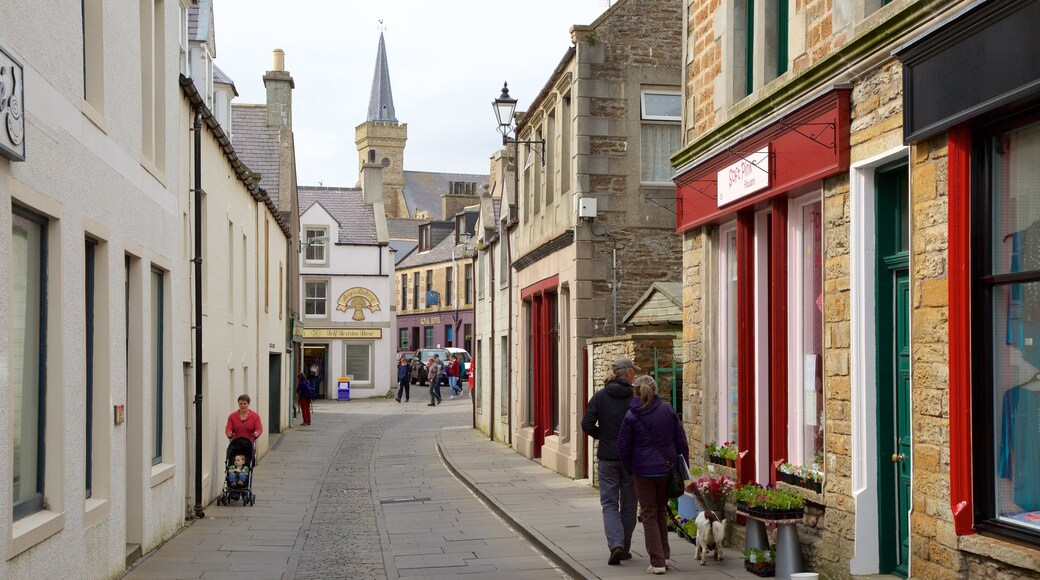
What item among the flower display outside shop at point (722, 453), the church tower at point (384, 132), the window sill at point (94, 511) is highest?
the church tower at point (384, 132)

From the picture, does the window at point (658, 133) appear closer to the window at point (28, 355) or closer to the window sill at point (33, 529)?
the window at point (28, 355)

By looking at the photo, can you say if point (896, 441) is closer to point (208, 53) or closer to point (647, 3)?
point (647, 3)

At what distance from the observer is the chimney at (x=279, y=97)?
123ft

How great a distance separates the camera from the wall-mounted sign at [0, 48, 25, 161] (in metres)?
7.22

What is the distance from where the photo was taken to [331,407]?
46344 millimetres

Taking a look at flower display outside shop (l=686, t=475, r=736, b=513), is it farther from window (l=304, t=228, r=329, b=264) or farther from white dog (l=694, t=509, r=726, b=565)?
window (l=304, t=228, r=329, b=264)

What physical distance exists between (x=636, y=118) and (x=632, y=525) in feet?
31.3

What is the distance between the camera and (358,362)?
52.8 meters

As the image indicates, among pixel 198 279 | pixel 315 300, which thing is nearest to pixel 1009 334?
pixel 198 279

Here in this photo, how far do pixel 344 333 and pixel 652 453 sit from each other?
42297mm

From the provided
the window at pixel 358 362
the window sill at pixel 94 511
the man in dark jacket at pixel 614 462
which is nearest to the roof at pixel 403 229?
the window at pixel 358 362

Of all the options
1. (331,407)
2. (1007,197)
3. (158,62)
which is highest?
(158,62)

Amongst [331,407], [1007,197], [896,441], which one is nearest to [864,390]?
[896,441]

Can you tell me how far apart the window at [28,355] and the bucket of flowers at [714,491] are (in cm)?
601
